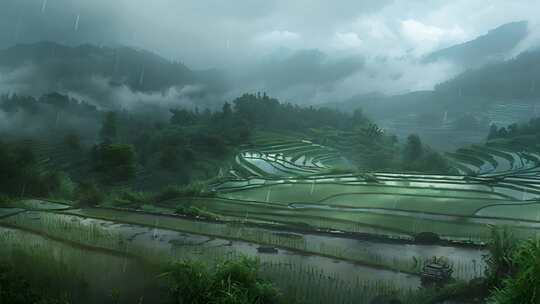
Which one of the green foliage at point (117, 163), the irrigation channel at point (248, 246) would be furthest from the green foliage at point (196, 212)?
the green foliage at point (117, 163)

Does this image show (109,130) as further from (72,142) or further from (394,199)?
(394,199)

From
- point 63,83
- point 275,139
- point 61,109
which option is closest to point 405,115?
point 275,139

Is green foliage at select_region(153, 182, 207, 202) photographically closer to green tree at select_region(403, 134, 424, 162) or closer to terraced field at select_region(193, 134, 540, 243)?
terraced field at select_region(193, 134, 540, 243)

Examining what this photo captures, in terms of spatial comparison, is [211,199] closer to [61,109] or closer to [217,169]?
[217,169]

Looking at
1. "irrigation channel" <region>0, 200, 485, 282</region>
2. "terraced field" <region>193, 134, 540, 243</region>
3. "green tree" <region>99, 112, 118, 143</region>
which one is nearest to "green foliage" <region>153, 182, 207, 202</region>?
"terraced field" <region>193, 134, 540, 243</region>

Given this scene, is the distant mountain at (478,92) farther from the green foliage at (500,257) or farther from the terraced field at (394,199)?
the green foliage at (500,257)

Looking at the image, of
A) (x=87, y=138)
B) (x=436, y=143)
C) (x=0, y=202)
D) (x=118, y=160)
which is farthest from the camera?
(x=87, y=138)

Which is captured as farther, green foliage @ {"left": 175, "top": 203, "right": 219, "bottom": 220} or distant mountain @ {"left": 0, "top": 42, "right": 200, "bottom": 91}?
distant mountain @ {"left": 0, "top": 42, "right": 200, "bottom": 91}
